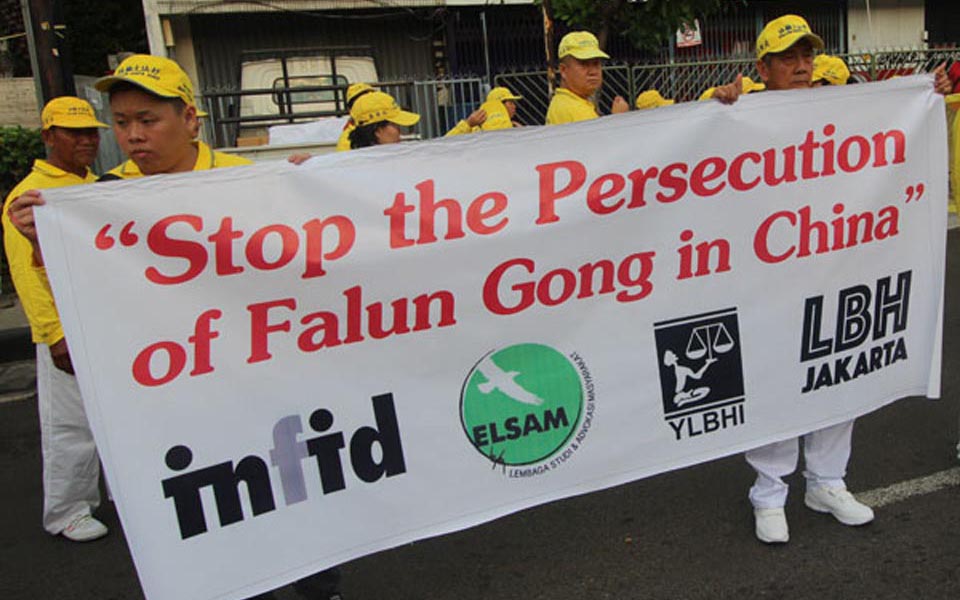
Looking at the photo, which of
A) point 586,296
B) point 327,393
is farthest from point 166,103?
point 586,296

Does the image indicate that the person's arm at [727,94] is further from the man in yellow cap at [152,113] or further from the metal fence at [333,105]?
the metal fence at [333,105]

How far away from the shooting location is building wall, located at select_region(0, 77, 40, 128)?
31.6 ft

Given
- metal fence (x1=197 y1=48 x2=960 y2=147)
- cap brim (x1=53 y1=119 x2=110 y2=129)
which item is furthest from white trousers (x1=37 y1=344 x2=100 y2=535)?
metal fence (x1=197 y1=48 x2=960 y2=147)

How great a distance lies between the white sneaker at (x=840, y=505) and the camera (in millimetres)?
3158

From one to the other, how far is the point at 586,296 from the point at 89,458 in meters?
2.33

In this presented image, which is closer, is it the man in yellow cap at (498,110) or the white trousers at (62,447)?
the white trousers at (62,447)

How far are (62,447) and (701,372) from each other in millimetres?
2635

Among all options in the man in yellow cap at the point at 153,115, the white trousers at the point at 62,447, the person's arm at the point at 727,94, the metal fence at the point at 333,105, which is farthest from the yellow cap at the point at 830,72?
the metal fence at the point at 333,105

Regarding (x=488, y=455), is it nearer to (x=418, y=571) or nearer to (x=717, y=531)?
(x=418, y=571)

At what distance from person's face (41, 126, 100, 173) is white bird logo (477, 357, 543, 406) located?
216 centimetres

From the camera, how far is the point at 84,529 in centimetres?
360

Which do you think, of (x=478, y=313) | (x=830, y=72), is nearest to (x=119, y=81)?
(x=478, y=313)

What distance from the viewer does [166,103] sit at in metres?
2.37

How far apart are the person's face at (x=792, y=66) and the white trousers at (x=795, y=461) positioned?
4.17 feet
